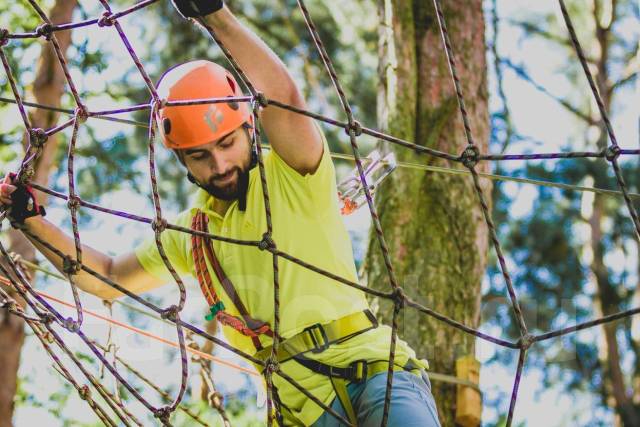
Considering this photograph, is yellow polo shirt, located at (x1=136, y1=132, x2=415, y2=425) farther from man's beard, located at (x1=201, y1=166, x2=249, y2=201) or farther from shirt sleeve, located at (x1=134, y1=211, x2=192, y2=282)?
shirt sleeve, located at (x1=134, y1=211, x2=192, y2=282)

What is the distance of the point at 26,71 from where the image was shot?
532 centimetres

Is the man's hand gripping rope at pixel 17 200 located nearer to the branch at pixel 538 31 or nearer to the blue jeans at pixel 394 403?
the blue jeans at pixel 394 403

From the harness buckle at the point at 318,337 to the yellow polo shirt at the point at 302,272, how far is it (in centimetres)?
1

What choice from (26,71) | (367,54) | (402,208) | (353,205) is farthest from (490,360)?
(353,205)

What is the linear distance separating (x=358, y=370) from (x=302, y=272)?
25 cm

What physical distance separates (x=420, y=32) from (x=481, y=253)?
3.00 ft

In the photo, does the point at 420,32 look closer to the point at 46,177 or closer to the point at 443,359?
the point at 443,359

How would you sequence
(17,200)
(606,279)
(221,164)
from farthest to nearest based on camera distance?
(606,279)
(17,200)
(221,164)

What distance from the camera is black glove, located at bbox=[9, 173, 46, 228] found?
2.23m

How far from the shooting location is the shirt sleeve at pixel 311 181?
203 centimetres

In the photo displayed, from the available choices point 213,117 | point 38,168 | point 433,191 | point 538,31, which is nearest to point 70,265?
point 213,117

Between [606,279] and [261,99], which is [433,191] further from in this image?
[606,279]

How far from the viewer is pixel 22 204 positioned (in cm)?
226

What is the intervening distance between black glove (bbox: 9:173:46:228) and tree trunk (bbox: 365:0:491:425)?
1147 mm
